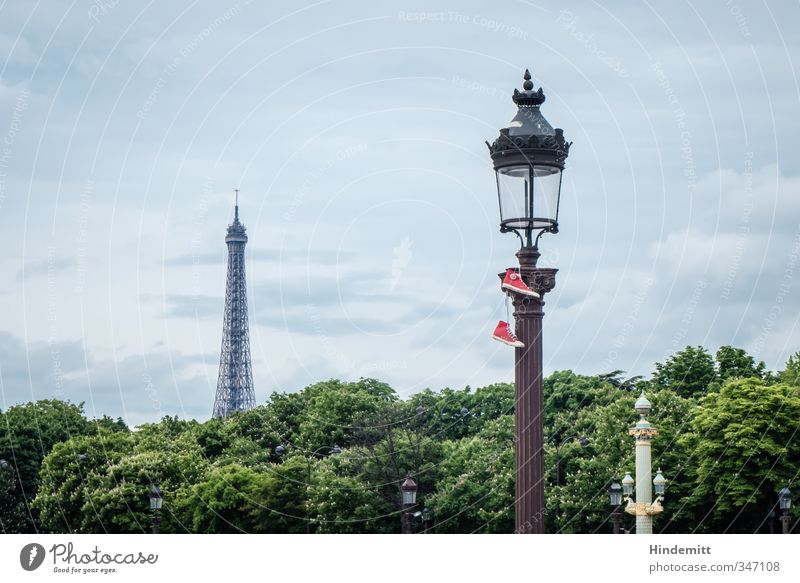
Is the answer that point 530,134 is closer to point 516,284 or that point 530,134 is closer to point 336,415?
point 516,284

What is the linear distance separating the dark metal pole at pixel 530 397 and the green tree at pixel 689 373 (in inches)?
3013

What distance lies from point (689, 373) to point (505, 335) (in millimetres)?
78790

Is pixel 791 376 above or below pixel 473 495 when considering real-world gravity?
above

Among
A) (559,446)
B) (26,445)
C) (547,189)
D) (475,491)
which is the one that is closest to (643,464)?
(547,189)

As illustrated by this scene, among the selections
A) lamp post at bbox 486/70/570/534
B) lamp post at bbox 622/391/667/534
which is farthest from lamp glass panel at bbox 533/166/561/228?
lamp post at bbox 622/391/667/534

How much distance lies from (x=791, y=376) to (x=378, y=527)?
87.2 ft

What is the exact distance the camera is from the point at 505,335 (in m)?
23.7

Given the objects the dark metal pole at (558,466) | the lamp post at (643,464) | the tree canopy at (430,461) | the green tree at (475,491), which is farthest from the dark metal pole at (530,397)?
the dark metal pole at (558,466)

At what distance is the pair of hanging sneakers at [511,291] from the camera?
23609 millimetres

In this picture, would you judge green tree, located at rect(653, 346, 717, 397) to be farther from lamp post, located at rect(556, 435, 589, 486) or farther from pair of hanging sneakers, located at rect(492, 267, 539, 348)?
pair of hanging sneakers, located at rect(492, 267, 539, 348)

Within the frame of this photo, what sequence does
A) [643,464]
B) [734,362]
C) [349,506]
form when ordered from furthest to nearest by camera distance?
[734,362]
[349,506]
[643,464]

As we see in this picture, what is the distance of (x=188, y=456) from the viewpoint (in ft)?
341
